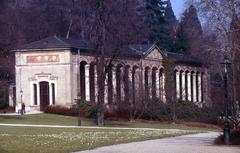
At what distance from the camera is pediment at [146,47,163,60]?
3487 inches

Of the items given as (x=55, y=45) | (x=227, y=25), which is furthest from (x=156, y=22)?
(x=227, y=25)

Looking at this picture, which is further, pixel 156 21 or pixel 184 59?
pixel 156 21

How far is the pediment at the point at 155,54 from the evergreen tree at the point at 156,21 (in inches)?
853

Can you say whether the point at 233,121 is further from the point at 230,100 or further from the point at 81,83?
the point at 81,83

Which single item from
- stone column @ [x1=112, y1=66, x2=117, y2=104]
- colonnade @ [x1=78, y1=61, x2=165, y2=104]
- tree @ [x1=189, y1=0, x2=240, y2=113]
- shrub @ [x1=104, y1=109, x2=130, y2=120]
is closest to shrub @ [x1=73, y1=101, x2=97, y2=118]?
shrub @ [x1=104, y1=109, x2=130, y2=120]

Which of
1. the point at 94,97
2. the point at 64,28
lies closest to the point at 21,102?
the point at 94,97

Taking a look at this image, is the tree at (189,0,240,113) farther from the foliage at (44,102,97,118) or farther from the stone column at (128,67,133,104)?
the stone column at (128,67,133,104)

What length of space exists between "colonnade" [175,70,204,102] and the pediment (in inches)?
227

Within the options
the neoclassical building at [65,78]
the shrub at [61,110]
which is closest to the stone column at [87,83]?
the neoclassical building at [65,78]

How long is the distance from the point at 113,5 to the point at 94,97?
1030 inches

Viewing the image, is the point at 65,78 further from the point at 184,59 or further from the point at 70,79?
the point at 184,59

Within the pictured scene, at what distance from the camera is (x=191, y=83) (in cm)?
10106

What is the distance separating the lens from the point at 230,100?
36812 millimetres

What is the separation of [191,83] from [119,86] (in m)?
26.2
